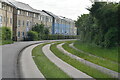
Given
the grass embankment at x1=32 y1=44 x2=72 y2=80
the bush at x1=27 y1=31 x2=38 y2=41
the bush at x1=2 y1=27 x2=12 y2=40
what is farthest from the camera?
the bush at x1=27 y1=31 x2=38 y2=41

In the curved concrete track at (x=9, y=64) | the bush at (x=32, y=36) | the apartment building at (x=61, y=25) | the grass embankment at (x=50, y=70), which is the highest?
the apartment building at (x=61, y=25)

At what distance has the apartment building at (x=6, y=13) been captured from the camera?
4456cm

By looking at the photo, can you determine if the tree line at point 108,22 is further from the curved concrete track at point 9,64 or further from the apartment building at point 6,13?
the apartment building at point 6,13

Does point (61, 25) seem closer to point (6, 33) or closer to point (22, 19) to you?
point (22, 19)

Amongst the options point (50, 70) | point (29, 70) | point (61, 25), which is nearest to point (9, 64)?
point (29, 70)

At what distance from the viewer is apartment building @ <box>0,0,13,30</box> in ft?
146

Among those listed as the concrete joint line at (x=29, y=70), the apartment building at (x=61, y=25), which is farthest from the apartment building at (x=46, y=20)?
the concrete joint line at (x=29, y=70)

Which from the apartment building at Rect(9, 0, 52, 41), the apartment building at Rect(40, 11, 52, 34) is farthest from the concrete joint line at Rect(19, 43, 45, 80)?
the apartment building at Rect(40, 11, 52, 34)

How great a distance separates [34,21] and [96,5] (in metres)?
45.0

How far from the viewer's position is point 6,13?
47656 mm

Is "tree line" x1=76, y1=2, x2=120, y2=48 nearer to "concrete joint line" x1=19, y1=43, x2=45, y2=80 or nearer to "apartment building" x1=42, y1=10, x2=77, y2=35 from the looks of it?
"concrete joint line" x1=19, y1=43, x2=45, y2=80

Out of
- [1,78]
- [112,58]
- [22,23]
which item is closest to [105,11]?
[112,58]

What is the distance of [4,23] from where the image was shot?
46312mm

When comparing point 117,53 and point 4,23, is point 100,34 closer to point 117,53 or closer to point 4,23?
point 117,53
